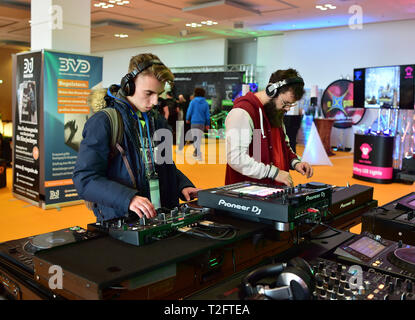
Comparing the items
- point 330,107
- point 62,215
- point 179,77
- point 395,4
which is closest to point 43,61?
point 62,215

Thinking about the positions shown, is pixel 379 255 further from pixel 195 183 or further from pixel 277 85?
pixel 195 183

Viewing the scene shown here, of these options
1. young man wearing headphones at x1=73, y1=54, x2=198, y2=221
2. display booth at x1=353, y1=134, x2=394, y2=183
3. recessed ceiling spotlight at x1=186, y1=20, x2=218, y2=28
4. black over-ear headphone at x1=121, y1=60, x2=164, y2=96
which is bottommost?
display booth at x1=353, y1=134, x2=394, y2=183

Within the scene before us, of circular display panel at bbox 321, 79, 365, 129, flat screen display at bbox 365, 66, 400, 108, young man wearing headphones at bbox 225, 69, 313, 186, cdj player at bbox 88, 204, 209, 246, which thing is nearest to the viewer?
cdj player at bbox 88, 204, 209, 246

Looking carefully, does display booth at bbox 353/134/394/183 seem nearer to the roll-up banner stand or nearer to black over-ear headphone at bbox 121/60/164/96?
the roll-up banner stand

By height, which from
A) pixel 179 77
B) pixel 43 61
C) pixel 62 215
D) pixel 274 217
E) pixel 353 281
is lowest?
pixel 62 215

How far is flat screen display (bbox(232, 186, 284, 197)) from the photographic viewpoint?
1396 millimetres

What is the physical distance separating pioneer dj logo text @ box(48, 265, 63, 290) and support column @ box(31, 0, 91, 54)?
14.0 feet

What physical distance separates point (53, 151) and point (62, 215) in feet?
2.50

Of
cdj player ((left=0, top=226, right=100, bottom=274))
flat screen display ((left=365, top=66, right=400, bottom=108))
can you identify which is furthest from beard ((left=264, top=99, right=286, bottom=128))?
flat screen display ((left=365, top=66, right=400, bottom=108))

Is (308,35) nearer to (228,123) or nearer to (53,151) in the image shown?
(53,151)

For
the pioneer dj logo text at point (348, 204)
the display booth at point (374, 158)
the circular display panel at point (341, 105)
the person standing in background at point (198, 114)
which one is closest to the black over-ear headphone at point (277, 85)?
the pioneer dj logo text at point (348, 204)

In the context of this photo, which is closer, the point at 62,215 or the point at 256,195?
the point at 256,195
